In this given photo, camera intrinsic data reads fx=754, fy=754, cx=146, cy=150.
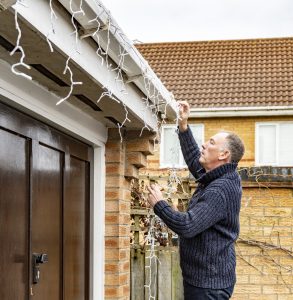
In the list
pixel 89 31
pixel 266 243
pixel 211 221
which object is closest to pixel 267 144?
pixel 266 243

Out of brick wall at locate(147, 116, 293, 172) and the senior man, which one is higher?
brick wall at locate(147, 116, 293, 172)

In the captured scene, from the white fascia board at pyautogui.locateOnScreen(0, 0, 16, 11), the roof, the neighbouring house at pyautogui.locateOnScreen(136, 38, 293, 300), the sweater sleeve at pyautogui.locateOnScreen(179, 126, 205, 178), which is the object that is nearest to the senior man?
the sweater sleeve at pyautogui.locateOnScreen(179, 126, 205, 178)

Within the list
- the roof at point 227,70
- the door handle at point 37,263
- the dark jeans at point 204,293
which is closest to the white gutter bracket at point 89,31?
the door handle at point 37,263

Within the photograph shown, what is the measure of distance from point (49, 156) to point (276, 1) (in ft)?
81.3

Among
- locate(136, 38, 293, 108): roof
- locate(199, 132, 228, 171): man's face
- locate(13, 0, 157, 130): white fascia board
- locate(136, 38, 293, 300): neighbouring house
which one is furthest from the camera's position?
locate(136, 38, 293, 108): roof

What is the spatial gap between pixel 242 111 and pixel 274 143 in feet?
5.08

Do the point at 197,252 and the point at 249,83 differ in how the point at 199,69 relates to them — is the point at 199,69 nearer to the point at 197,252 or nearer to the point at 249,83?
the point at 249,83

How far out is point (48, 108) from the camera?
4461 mm

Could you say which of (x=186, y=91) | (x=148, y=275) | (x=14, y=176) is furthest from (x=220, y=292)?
(x=186, y=91)

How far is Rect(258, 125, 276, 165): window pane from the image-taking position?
19.3 m

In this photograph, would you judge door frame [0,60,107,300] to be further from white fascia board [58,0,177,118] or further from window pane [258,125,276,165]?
window pane [258,125,276,165]

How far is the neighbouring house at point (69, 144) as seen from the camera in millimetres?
3352

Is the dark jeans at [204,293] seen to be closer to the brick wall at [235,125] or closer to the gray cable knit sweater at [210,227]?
the gray cable knit sweater at [210,227]

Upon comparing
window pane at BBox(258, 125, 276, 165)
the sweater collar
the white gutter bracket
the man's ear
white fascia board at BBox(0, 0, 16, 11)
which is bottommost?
the sweater collar
